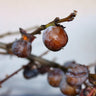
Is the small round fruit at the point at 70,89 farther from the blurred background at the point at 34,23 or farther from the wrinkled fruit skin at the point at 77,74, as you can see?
the blurred background at the point at 34,23

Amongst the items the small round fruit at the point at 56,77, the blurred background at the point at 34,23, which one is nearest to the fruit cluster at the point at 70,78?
the small round fruit at the point at 56,77

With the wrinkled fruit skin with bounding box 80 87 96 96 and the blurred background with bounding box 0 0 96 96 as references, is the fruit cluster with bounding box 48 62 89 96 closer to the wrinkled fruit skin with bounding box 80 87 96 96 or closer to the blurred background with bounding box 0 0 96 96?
the wrinkled fruit skin with bounding box 80 87 96 96

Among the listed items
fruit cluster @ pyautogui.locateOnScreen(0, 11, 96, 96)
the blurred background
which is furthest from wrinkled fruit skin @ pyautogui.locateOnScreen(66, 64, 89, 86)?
Answer: the blurred background

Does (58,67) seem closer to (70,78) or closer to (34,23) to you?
(70,78)

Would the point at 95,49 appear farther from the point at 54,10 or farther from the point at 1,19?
the point at 1,19

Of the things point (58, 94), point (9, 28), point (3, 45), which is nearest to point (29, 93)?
point (58, 94)

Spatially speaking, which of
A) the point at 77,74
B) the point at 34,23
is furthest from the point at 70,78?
the point at 34,23
